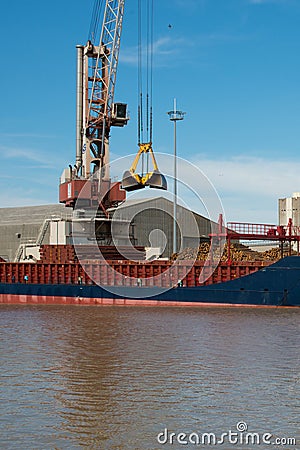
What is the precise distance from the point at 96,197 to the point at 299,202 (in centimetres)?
2660

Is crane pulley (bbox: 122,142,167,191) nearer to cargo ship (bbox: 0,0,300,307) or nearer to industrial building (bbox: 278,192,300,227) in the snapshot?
cargo ship (bbox: 0,0,300,307)

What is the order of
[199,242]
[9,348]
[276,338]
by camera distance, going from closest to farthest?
1. [9,348]
2. [276,338]
3. [199,242]

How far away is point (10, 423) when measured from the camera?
1127 cm

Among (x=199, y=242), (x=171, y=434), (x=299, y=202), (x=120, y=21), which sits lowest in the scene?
(x=171, y=434)

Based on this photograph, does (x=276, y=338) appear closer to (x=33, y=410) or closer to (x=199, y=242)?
(x=33, y=410)

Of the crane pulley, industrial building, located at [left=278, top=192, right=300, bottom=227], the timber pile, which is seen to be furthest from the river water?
industrial building, located at [left=278, top=192, right=300, bottom=227]

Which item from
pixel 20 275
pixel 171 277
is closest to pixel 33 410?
pixel 171 277

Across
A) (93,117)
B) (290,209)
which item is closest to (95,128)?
(93,117)

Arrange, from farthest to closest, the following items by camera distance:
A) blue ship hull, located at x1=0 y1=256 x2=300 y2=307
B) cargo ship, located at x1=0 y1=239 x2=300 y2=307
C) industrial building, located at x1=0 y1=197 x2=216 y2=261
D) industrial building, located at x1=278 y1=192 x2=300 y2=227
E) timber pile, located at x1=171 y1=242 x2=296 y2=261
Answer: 1. industrial building, located at x1=278 y1=192 x2=300 y2=227
2. industrial building, located at x1=0 y1=197 x2=216 y2=261
3. timber pile, located at x1=171 y1=242 x2=296 y2=261
4. cargo ship, located at x1=0 y1=239 x2=300 y2=307
5. blue ship hull, located at x1=0 y1=256 x2=300 y2=307

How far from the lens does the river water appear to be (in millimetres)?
10742

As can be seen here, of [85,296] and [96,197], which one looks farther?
[96,197]

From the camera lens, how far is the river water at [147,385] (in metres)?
10.7

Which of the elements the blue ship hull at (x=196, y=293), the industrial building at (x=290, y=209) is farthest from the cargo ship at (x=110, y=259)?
the industrial building at (x=290, y=209)

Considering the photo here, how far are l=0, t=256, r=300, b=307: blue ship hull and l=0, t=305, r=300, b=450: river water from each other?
314 inches
